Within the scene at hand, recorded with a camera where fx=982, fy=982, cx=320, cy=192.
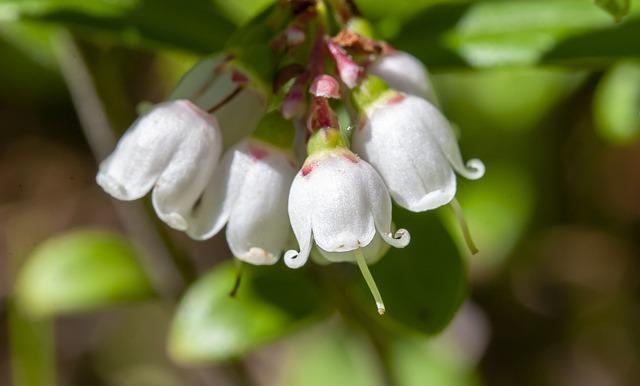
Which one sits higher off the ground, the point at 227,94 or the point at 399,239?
the point at 227,94

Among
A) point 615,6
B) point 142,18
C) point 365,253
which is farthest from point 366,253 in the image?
point 142,18

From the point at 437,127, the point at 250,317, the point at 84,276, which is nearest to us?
the point at 437,127

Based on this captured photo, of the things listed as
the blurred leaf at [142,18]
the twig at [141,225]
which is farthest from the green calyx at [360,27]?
the twig at [141,225]

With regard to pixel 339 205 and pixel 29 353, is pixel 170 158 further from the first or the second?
pixel 29 353

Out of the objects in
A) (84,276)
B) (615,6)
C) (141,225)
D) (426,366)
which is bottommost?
(426,366)

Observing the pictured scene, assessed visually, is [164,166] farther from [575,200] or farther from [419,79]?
[575,200]

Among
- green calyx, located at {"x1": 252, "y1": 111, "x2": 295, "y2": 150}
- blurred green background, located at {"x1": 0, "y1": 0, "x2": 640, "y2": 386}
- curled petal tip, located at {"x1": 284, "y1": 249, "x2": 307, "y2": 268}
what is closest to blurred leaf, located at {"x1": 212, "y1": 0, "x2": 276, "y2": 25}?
blurred green background, located at {"x1": 0, "y1": 0, "x2": 640, "y2": 386}
